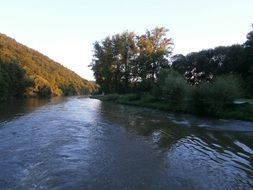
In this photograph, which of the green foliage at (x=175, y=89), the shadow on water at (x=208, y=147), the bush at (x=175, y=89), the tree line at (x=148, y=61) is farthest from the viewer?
the tree line at (x=148, y=61)

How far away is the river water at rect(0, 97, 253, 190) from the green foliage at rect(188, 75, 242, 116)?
897 centimetres

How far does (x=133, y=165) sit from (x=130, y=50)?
69201 mm

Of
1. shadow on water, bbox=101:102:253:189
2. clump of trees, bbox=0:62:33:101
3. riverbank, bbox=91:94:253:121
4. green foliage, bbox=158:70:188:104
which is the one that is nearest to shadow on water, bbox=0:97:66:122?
shadow on water, bbox=101:102:253:189

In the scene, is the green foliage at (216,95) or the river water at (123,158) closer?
the river water at (123,158)

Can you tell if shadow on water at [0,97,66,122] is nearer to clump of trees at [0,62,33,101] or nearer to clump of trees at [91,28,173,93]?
clump of trees at [91,28,173,93]

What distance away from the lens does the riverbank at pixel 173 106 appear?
37.2 m

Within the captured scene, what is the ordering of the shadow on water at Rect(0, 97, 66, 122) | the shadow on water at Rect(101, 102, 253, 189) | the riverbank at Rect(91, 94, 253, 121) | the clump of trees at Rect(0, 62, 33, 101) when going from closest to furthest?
the shadow on water at Rect(101, 102, 253, 189)
the riverbank at Rect(91, 94, 253, 121)
the shadow on water at Rect(0, 97, 66, 122)
the clump of trees at Rect(0, 62, 33, 101)

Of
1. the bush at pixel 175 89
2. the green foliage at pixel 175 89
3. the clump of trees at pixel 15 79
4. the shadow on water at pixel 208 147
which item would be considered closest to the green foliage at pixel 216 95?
the shadow on water at pixel 208 147

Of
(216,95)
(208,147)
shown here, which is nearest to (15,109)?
(216,95)

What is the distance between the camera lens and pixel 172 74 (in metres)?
56.7

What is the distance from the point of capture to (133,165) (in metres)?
17.2

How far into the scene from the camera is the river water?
1420 centimetres

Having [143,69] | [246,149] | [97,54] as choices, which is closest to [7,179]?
[246,149]

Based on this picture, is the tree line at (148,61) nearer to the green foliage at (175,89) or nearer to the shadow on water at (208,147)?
the green foliage at (175,89)
